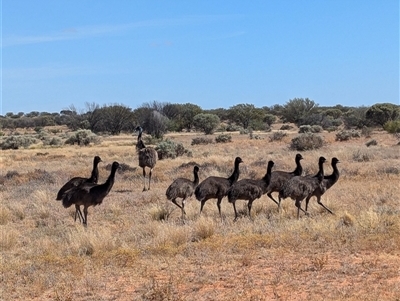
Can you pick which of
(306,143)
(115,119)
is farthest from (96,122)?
(306,143)

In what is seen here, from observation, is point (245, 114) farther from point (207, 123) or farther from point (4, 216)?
point (4, 216)

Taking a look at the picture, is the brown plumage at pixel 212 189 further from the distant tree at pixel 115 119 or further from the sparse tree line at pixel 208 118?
the distant tree at pixel 115 119

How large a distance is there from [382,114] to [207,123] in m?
19.5

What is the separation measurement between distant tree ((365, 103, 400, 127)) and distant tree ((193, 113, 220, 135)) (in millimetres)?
17262

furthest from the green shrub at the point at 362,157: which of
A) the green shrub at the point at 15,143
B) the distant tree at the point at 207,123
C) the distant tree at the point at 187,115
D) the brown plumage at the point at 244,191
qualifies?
the distant tree at the point at 187,115

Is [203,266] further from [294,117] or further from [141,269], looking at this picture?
[294,117]

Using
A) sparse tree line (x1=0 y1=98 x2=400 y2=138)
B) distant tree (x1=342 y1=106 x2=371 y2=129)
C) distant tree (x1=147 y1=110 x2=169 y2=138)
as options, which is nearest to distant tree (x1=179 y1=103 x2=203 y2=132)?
sparse tree line (x1=0 y1=98 x2=400 y2=138)

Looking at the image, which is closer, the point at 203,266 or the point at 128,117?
the point at 203,266

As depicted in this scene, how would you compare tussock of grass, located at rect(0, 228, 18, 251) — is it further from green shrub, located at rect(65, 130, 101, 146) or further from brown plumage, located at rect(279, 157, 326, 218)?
green shrub, located at rect(65, 130, 101, 146)

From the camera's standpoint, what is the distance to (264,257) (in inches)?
353

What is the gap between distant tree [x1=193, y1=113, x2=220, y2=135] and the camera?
6391 cm

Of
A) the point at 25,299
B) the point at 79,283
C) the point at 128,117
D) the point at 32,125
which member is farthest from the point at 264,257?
the point at 32,125

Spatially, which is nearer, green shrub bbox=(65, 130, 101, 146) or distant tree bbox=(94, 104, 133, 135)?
green shrub bbox=(65, 130, 101, 146)

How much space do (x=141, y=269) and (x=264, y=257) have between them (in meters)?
1.99
